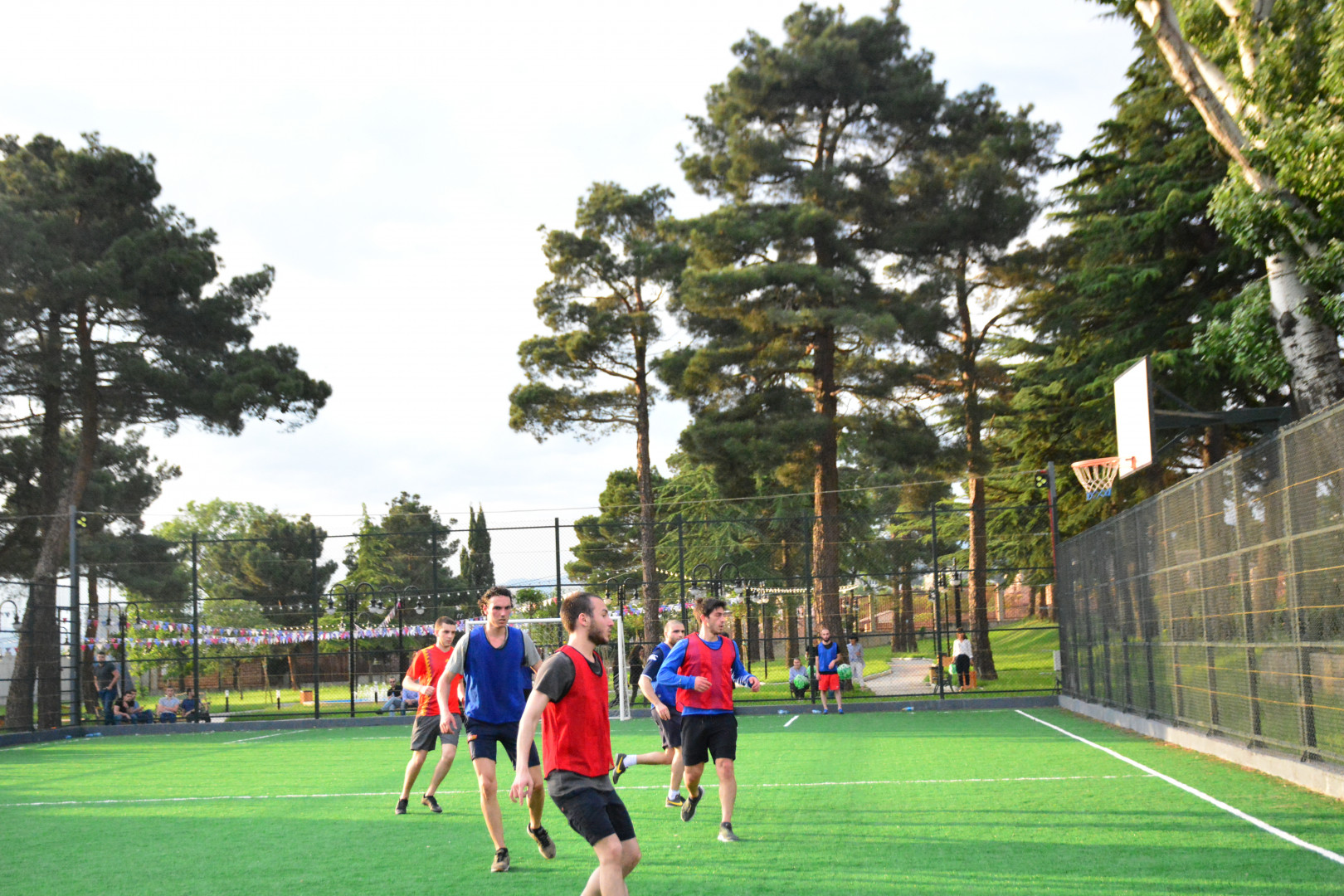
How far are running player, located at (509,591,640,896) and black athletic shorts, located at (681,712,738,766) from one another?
10.4 feet

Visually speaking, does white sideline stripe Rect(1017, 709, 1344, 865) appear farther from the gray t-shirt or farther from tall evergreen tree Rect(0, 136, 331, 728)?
tall evergreen tree Rect(0, 136, 331, 728)

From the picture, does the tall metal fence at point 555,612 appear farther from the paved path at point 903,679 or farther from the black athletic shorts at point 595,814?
the black athletic shorts at point 595,814

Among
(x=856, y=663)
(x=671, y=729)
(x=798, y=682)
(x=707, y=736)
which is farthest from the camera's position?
(x=856, y=663)

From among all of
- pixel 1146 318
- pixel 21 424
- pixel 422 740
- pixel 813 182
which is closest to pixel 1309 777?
pixel 422 740

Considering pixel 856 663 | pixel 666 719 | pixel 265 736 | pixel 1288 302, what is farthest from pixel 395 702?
pixel 1288 302

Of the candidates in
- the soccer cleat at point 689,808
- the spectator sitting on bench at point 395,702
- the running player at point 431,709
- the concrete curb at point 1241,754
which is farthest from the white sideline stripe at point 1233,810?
the spectator sitting on bench at point 395,702

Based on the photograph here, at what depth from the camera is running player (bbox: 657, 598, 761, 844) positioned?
843 cm

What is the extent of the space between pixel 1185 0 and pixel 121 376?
24.4 m

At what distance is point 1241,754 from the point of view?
35.0 feet

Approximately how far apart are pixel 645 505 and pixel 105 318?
13891mm

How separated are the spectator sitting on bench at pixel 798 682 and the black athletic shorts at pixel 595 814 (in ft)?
64.2

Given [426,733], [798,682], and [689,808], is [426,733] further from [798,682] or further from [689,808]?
[798,682]

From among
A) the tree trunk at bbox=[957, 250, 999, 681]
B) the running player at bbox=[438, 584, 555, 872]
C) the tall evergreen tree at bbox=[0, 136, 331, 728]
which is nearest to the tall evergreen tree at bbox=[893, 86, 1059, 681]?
the tree trunk at bbox=[957, 250, 999, 681]

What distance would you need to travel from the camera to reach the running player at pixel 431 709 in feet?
32.3
